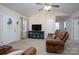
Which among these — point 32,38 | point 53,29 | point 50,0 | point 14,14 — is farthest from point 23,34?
point 50,0

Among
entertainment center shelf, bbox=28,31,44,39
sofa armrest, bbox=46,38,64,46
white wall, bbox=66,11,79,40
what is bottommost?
sofa armrest, bbox=46,38,64,46

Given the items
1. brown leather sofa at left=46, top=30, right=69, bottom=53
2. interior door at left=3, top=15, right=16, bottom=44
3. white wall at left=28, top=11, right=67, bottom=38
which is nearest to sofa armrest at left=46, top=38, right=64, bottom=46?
brown leather sofa at left=46, top=30, right=69, bottom=53

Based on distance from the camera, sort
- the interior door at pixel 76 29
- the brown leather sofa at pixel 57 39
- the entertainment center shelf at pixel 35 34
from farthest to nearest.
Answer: the entertainment center shelf at pixel 35 34 → the brown leather sofa at pixel 57 39 → the interior door at pixel 76 29

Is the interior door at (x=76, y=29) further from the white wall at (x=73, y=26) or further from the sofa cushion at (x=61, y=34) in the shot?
the sofa cushion at (x=61, y=34)

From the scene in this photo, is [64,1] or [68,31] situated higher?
[64,1]

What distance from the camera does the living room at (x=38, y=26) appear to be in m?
2.04

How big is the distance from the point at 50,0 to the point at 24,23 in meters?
1.16

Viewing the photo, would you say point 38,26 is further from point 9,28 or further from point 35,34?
point 9,28

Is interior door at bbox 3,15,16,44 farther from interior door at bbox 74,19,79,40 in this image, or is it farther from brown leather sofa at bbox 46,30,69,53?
interior door at bbox 74,19,79,40

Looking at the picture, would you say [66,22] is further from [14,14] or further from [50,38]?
[14,14]

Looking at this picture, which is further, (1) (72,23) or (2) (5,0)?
(1) (72,23)

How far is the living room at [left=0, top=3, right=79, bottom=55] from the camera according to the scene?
2.04 m

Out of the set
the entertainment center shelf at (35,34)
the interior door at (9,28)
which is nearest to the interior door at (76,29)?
the entertainment center shelf at (35,34)
